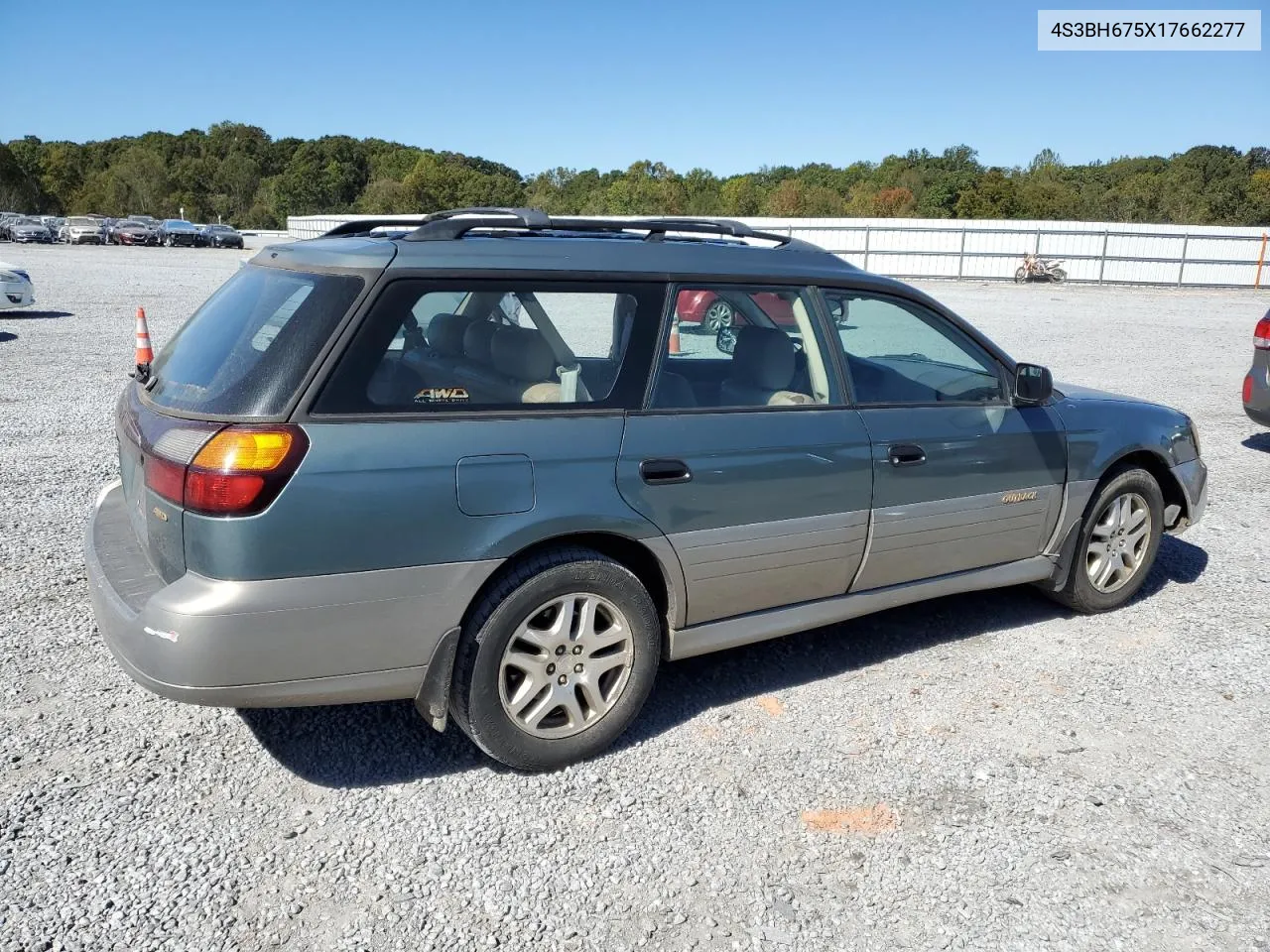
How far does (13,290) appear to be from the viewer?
15.9m

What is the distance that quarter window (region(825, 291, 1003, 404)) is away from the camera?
404cm

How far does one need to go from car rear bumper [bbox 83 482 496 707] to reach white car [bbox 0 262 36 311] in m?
15.5

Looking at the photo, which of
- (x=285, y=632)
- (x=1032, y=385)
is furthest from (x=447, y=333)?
(x=1032, y=385)

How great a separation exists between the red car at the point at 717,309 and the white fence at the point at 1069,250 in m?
27.7

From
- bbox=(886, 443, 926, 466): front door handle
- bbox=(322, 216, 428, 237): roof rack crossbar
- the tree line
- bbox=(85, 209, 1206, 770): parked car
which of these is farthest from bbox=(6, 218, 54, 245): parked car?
bbox=(886, 443, 926, 466): front door handle

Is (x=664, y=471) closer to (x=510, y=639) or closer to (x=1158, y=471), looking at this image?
(x=510, y=639)

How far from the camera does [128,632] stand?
296 cm

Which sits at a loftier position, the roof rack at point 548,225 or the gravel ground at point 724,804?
the roof rack at point 548,225

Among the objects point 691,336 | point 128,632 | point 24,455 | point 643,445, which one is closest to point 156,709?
point 128,632

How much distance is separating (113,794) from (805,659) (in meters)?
2.74

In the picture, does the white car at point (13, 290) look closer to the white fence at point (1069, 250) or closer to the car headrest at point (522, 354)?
the white fence at point (1069, 250)

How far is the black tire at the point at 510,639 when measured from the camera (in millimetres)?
3143

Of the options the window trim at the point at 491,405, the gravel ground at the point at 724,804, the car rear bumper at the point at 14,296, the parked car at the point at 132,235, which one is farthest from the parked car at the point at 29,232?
the window trim at the point at 491,405

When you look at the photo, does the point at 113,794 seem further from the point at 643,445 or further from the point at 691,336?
the point at 691,336
